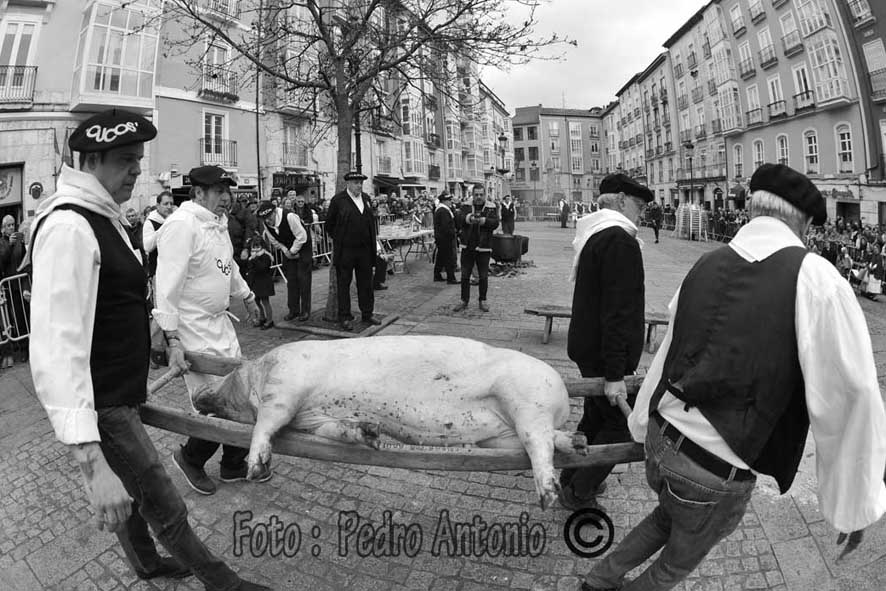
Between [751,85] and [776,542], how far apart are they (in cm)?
4440

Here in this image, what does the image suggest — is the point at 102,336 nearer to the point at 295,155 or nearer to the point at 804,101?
the point at 295,155

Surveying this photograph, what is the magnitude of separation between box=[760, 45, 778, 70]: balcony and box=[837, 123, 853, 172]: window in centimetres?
794

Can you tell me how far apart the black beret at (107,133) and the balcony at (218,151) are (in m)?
22.1

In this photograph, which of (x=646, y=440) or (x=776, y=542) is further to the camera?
(x=776, y=542)

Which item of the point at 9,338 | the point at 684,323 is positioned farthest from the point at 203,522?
the point at 9,338

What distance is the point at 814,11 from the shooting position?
29.9 metres

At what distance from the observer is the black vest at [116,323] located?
6.75 feet

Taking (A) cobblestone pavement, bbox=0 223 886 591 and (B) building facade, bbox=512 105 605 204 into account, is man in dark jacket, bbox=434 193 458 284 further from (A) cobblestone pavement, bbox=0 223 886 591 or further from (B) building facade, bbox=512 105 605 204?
(B) building facade, bbox=512 105 605 204

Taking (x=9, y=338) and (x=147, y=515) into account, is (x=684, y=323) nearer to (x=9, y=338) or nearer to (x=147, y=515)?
(x=147, y=515)

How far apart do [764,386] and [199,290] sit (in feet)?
10.4

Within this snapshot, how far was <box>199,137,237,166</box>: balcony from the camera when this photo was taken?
22.2m

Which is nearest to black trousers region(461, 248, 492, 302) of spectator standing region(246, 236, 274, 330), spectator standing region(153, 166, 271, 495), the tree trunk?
the tree trunk

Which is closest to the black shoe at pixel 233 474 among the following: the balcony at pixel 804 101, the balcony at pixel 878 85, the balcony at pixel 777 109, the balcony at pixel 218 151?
the balcony at pixel 218 151

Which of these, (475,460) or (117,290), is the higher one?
(117,290)
